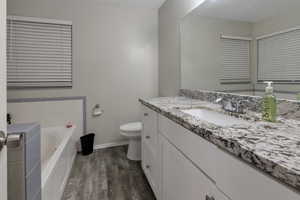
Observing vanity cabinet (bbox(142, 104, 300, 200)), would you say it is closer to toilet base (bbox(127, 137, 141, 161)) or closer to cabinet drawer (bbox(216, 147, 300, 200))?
cabinet drawer (bbox(216, 147, 300, 200))

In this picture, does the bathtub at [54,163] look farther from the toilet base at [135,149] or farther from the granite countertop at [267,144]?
the granite countertop at [267,144]

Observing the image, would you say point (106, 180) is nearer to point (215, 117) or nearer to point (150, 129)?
point (150, 129)

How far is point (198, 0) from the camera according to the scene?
1838 mm

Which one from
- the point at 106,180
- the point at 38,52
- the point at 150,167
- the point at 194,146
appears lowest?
the point at 106,180

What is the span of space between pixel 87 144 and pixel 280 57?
2.47m

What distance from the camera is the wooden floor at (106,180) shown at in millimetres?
1640

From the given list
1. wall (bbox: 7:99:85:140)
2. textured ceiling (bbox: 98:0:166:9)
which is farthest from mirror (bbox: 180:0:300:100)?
wall (bbox: 7:99:85:140)

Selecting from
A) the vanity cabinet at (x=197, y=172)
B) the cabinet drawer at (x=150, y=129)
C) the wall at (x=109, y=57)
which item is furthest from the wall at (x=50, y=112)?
the vanity cabinet at (x=197, y=172)

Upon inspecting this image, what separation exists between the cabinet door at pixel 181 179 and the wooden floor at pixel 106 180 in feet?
1.74

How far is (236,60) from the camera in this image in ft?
4.87

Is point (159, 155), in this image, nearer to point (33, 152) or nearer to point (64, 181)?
point (33, 152)

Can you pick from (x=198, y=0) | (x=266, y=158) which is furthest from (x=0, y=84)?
(x=198, y=0)

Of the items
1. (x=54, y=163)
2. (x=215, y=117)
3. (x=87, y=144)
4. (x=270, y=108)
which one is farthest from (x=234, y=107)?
(x=87, y=144)

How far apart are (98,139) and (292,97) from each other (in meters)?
2.53
